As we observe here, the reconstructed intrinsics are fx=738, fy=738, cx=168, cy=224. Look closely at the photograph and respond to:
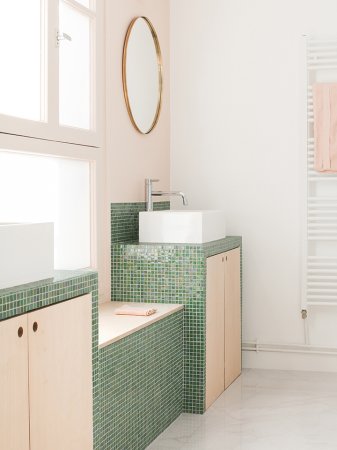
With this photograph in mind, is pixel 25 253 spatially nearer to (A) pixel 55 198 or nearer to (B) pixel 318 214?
(A) pixel 55 198

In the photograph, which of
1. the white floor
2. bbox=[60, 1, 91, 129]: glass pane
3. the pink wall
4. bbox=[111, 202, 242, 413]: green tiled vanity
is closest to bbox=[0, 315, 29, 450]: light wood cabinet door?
the white floor

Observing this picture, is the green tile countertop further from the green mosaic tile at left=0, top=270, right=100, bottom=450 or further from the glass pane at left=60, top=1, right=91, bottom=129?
the glass pane at left=60, top=1, right=91, bottom=129

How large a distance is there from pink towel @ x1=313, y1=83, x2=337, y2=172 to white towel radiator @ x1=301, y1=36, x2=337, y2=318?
0.24 ft

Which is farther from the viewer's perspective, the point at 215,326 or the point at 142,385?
the point at 215,326

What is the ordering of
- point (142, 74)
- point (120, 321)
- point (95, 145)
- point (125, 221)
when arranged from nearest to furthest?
point (120, 321) < point (95, 145) < point (125, 221) < point (142, 74)

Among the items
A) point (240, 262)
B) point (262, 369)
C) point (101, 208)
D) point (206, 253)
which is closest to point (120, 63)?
point (101, 208)

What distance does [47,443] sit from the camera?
221cm

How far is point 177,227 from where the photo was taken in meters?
4.00

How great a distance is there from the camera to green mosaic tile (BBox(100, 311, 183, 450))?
2.90 m

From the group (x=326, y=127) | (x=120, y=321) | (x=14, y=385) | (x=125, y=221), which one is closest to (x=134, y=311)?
(x=120, y=321)

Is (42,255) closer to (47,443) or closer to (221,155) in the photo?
(47,443)

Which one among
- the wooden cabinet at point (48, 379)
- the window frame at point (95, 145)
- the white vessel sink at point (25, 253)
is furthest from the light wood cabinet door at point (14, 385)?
the window frame at point (95, 145)

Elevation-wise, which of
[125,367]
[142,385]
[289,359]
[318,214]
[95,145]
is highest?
[95,145]

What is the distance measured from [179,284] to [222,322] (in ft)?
1.63
